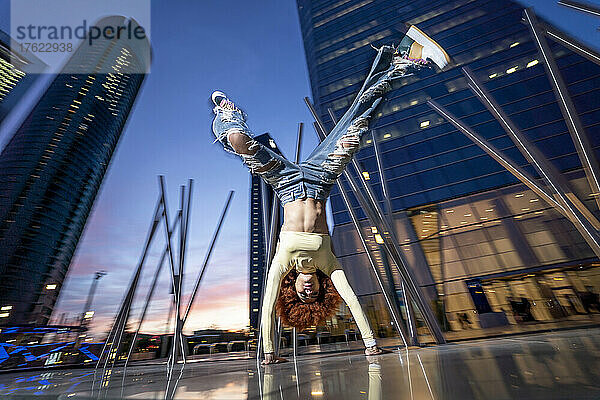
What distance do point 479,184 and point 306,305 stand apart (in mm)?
16309

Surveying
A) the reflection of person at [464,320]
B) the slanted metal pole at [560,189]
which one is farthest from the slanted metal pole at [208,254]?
the reflection of person at [464,320]

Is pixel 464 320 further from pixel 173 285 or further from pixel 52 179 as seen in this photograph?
pixel 52 179

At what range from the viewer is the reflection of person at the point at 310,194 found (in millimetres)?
2754

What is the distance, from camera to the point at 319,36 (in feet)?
94.7

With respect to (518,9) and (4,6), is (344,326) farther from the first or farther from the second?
(518,9)

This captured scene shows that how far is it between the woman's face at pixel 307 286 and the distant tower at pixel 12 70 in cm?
2047

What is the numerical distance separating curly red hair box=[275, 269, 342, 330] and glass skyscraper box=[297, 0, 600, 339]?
6688mm

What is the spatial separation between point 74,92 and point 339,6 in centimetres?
3252

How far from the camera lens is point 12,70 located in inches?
682

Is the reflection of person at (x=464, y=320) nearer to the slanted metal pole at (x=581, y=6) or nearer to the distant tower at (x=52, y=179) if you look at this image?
the slanted metal pole at (x=581, y=6)

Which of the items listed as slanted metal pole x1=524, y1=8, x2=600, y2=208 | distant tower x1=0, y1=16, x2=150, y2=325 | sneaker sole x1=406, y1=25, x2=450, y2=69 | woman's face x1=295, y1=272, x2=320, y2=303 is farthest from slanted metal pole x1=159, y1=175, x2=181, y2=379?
distant tower x1=0, y1=16, x2=150, y2=325

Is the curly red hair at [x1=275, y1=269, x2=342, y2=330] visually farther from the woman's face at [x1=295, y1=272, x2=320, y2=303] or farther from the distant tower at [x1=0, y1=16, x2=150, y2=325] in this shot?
the distant tower at [x1=0, y1=16, x2=150, y2=325]

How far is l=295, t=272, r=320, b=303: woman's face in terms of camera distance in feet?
9.73

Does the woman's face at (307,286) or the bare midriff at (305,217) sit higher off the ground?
the bare midriff at (305,217)
